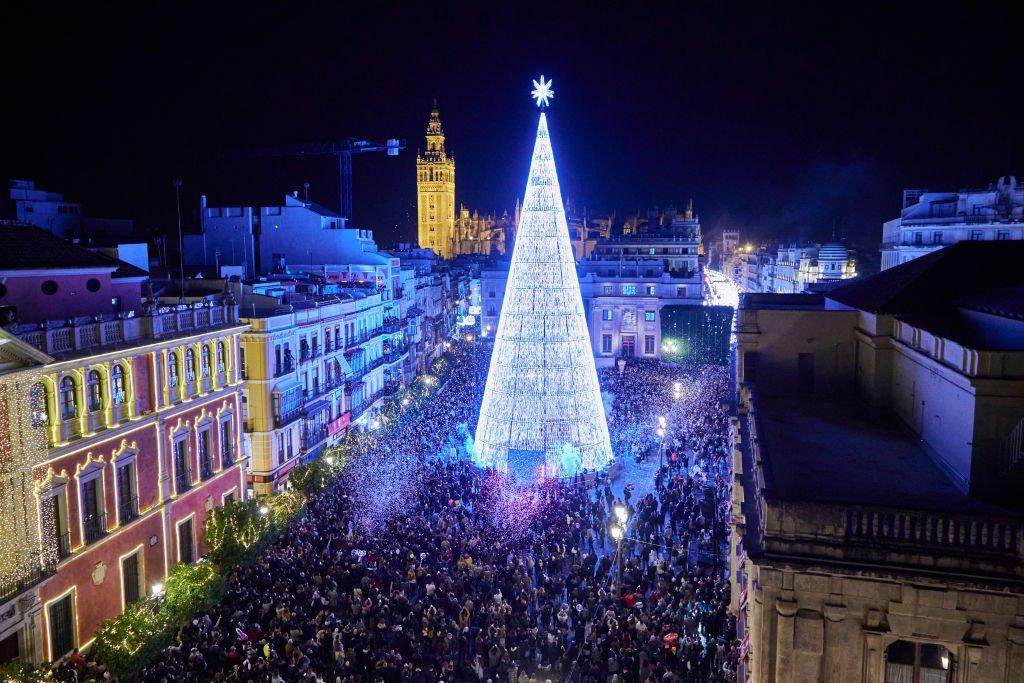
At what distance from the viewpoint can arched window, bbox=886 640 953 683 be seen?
9719 mm

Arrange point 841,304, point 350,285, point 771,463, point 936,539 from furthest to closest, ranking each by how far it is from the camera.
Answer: point 350,285 → point 841,304 → point 771,463 → point 936,539

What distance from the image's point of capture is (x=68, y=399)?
742 inches

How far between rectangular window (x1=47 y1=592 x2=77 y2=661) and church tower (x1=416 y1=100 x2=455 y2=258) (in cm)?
12895

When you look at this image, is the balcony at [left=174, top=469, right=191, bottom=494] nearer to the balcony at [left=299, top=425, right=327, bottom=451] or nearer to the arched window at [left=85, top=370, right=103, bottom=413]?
the arched window at [left=85, top=370, right=103, bottom=413]

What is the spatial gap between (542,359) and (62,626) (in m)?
18.7

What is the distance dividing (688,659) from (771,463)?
616cm

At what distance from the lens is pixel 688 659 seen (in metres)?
16.5

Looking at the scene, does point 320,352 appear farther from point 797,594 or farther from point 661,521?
point 797,594

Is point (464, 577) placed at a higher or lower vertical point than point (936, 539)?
lower

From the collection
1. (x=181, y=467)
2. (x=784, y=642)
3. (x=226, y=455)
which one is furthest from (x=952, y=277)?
A: (x=226, y=455)

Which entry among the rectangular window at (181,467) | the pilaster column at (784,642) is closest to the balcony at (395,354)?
the rectangular window at (181,467)

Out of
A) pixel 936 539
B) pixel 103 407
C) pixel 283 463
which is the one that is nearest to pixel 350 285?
pixel 283 463

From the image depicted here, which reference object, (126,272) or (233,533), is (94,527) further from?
(126,272)

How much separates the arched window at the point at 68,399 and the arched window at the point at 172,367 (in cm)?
411
